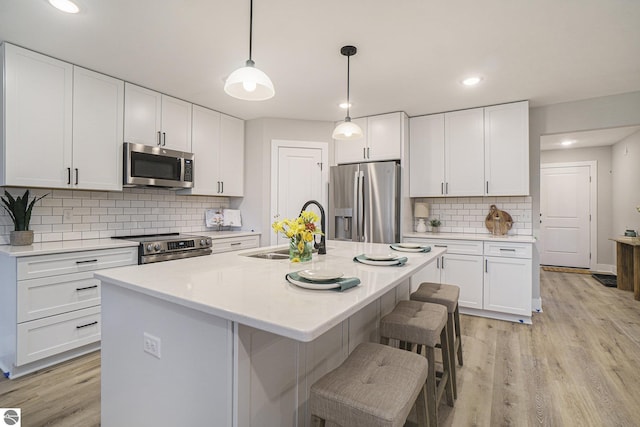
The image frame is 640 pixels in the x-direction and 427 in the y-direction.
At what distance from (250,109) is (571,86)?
3392 mm

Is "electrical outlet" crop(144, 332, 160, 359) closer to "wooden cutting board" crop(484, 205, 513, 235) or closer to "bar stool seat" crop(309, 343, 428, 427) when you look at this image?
"bar stool seat" crop(309, 343, 428, 427)

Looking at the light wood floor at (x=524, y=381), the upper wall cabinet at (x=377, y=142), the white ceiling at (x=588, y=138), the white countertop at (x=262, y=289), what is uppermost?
the white ceiling at (x=588, y=138)

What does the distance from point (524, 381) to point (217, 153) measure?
376cm

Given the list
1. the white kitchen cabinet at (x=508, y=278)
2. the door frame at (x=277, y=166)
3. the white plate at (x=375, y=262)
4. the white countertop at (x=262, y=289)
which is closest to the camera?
the white countertop at (x=262, y=289)

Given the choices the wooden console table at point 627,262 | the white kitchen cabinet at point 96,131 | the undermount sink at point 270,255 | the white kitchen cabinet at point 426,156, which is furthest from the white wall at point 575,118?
the white kitchen cabinet at point 96,131

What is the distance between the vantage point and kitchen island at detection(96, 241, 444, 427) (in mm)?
→ 1047

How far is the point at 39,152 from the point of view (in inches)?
98.7

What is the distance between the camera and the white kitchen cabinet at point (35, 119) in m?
2.35

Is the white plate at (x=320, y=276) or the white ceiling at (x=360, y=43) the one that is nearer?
the white plate at (x=320, y=276)

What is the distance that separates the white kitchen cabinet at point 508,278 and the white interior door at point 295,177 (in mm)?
2132

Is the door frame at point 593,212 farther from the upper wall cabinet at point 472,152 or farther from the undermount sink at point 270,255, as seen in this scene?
the undermount sink at point 270,255

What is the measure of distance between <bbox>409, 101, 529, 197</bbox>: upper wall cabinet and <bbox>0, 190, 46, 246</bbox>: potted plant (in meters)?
3.89

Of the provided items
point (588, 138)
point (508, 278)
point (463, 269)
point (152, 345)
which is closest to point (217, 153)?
point (152, 345)

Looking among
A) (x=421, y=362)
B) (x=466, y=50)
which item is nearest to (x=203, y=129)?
(x=466, y=50)
